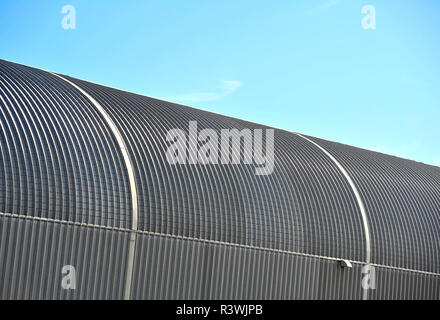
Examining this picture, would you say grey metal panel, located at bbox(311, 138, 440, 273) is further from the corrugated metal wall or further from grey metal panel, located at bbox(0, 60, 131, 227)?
grey metal panel, located at bbox(0, 60, 131, 227)

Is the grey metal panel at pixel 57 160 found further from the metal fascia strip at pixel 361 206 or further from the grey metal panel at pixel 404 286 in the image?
the grey metal panel at pixel 404 286

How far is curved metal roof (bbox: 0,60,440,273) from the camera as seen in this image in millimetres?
23797

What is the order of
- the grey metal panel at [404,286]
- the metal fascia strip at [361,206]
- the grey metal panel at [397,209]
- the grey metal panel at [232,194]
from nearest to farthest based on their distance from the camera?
the grey metal panel at [232,194], the metal fascia strip at [361,206], the grey metal panel at [404,286], the grey metal panel at [397,209]

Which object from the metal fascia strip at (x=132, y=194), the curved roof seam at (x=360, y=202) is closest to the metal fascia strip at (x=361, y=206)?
the curved roof seam at (x=360, y=202)

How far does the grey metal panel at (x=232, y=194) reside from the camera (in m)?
26.4

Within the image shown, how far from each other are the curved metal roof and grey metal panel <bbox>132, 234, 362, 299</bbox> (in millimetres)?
543

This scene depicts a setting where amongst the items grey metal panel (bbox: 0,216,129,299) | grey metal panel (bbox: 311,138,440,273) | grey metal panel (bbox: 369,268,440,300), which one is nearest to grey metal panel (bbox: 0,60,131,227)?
grey metal panel (bbox: 0,216,129,299)

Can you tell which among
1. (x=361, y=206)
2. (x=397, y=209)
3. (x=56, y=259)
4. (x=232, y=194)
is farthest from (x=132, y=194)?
(x=397, y=209)

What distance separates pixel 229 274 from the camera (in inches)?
1067

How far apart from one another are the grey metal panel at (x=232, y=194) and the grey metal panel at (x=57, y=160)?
3.88 feet

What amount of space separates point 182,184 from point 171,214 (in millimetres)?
1614

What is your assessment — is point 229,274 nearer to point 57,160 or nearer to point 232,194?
point 232,194

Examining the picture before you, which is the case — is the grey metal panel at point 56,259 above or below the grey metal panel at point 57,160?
below
